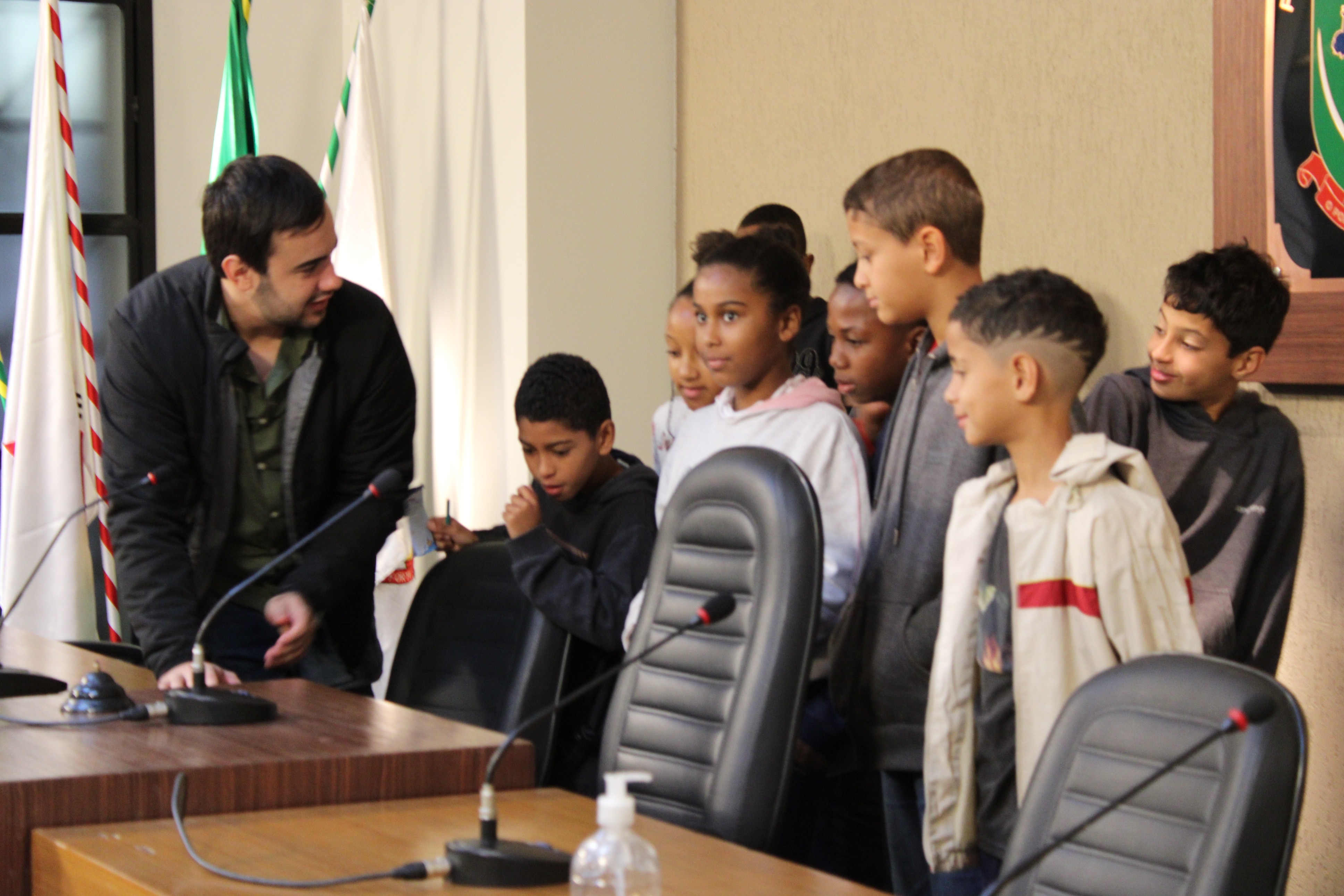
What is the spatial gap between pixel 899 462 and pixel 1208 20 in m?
1.23

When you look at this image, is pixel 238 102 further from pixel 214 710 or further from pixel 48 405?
pixel 214 710

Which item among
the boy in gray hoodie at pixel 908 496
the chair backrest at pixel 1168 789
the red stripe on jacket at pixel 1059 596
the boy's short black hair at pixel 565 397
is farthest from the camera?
the boy's short black hair at pixel 565 397

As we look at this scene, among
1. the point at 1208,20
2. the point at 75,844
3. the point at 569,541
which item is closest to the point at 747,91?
the point at 1208,20

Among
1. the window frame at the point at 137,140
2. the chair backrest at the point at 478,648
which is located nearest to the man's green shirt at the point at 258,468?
the chair backrest at the point at 478,648

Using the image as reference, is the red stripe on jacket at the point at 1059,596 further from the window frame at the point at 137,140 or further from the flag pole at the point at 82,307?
the window frame at the point at 137,140

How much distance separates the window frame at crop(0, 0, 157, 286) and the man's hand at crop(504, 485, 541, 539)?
8.38 ft

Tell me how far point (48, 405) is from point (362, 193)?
1.11 metres

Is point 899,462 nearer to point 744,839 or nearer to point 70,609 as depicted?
point 744,839

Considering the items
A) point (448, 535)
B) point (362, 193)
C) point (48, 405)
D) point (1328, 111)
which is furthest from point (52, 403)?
point (1328, 111)

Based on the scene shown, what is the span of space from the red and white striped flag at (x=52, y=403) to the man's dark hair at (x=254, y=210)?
1.87m

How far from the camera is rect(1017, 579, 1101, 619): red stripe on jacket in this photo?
1816 mm

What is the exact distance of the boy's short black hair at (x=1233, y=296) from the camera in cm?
230

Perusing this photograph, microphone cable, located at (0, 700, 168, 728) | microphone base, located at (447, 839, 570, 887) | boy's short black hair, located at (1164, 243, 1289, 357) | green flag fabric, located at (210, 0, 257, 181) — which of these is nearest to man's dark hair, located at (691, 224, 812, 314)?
boy's short black hair, located at (1164, 243, 1289, 357)

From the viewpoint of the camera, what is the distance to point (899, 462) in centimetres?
217
